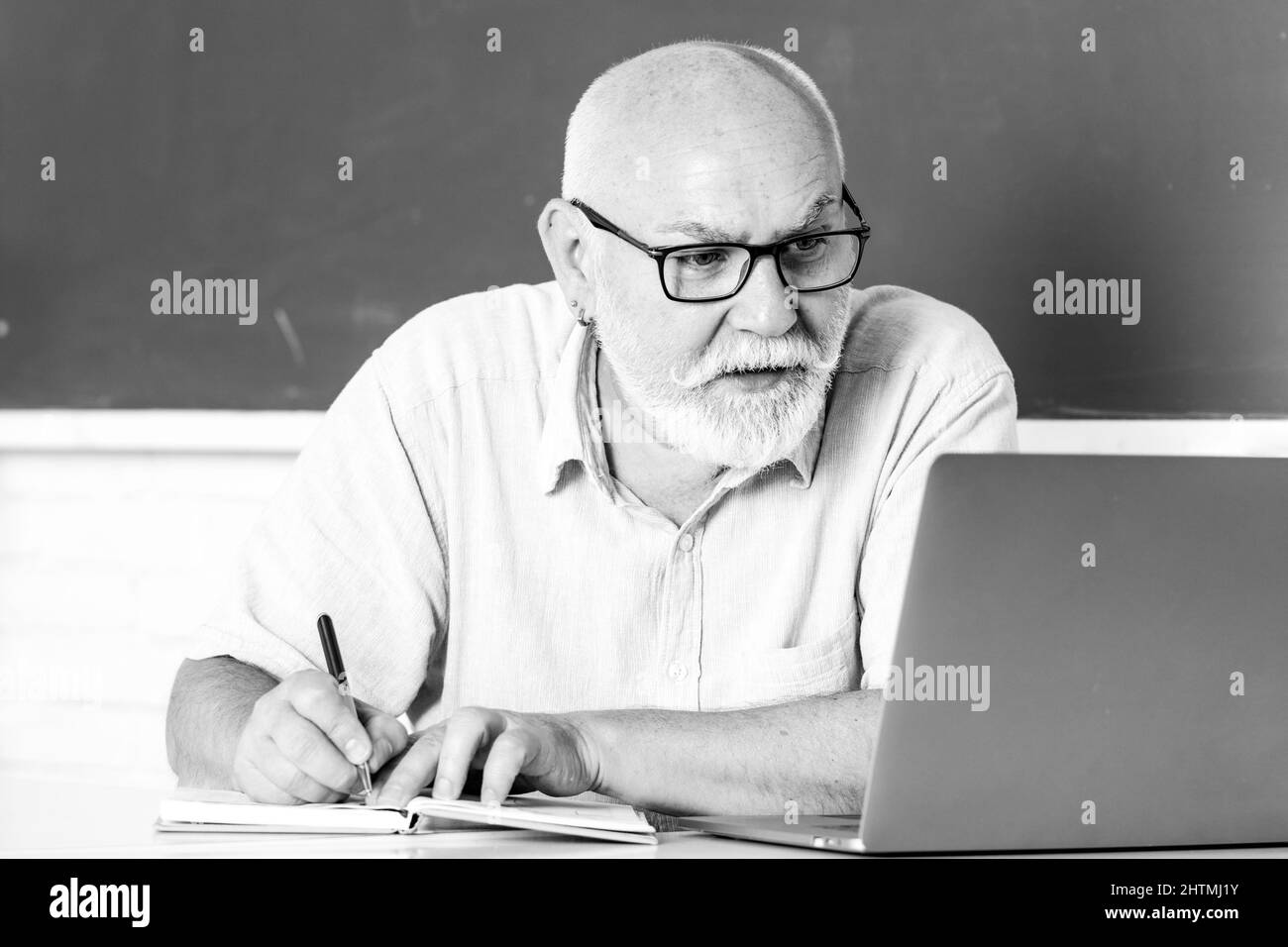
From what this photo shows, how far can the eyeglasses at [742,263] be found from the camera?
1.47m

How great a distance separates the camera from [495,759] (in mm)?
1047

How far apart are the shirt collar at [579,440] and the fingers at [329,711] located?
525mm

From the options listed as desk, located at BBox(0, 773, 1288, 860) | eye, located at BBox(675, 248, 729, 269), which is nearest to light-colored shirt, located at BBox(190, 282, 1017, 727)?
eye, located at BBox(675, 248, 729, 269)

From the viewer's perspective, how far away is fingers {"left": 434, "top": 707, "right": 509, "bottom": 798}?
1.05 m

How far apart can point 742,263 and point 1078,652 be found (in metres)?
0.77

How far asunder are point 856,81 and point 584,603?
3.55 ft

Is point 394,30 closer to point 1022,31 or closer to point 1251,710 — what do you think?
point 1022,31

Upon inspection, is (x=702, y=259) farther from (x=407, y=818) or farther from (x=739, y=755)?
(x=407, y=818)

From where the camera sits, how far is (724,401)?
153 cm

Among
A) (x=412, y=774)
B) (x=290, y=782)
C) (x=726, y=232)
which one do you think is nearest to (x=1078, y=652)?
(x=412, y=774)

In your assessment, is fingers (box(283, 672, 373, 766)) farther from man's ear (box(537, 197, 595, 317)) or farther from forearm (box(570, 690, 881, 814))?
man's ear (box(537, 197, 595, 317))

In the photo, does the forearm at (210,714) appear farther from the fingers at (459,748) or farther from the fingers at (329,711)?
the fingers at (459,748)

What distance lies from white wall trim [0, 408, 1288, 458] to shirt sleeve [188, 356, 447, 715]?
73 centimetres
